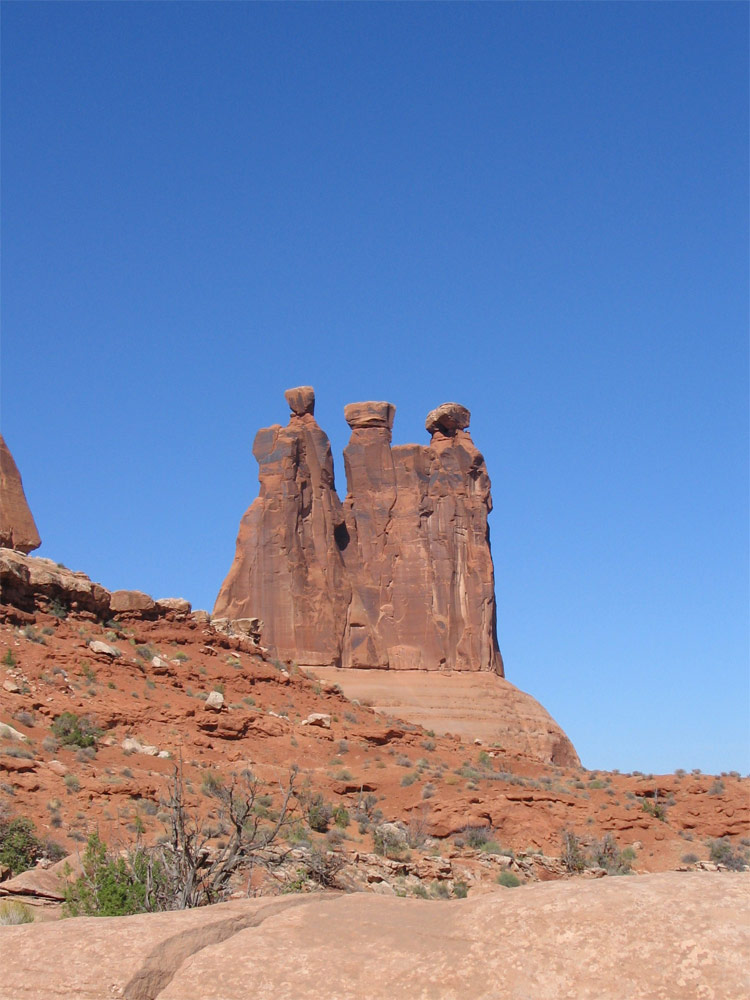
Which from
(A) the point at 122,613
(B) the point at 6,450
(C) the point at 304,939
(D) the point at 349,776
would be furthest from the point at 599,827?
(B) the point at 6,450

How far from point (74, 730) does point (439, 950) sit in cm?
1893

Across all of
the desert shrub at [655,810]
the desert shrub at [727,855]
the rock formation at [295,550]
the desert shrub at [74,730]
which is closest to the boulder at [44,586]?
the desert shrub at [74,730]

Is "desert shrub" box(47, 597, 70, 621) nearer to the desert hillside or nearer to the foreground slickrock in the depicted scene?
the desert hillside

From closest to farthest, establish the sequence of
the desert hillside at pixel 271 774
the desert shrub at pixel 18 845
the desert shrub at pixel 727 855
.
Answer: the desert shrub at pixel 18 845, the desert hillside at pixel 271 774, the desert shrub at pixel 727 855

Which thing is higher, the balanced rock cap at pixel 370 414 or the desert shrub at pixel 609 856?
the balanced rock cap at pixel 370 414

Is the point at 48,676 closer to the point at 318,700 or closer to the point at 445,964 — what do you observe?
the point at 318,700

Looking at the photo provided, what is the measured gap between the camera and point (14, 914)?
7.96 metres

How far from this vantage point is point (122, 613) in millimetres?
30516

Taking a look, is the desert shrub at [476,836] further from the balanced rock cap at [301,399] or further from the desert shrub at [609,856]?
the balanced rock cap at [301,399]

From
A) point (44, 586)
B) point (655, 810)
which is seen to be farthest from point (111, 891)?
point (44, 586)

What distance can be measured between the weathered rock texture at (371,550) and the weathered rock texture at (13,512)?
3491cm

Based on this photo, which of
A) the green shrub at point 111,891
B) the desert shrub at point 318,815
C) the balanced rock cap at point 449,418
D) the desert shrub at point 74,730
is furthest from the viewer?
the balanced rock cap at point 449,418

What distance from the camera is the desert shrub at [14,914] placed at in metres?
7.69

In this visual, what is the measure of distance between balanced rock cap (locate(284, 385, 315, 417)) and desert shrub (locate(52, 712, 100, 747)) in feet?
168
